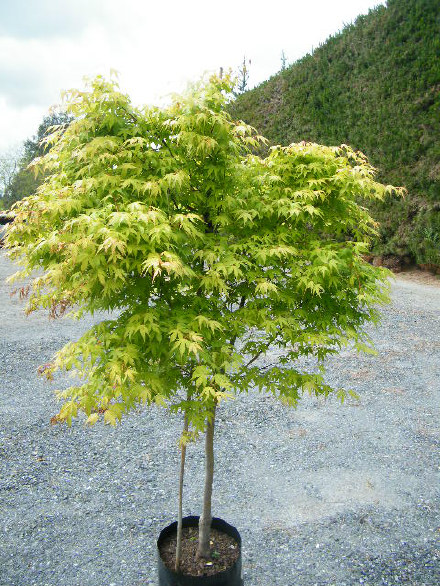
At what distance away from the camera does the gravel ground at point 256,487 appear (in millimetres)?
3416

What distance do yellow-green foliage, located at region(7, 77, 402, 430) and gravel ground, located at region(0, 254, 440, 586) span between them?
1.42m

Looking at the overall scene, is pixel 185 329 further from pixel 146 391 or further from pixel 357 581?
pixel 357 581

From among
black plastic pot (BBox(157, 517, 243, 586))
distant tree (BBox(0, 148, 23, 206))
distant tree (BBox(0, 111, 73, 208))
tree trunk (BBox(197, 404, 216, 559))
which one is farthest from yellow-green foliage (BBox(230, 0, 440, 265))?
distant tree (BBox(0, 148, 23, 206))

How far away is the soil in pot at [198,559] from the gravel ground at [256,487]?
273 mm

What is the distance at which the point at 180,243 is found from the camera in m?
2.49

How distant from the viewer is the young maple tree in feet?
7.59

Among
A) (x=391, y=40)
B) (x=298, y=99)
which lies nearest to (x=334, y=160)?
(x=391, y=40)

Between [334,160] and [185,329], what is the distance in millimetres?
1478

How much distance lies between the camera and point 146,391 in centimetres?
230

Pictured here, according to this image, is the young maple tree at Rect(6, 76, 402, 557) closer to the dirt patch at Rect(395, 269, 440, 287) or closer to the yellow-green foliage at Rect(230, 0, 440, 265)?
the yellow-green foliage at Rect(230, 0, 440, 265)

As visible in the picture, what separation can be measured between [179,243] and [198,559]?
2.21m

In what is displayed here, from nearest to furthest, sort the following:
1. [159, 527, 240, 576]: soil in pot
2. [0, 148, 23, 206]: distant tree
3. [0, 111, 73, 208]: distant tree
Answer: [159, 527, 240, 576]: soil in pot < [0, 111, 73, 208]: distant tree < [0, 148, 23, 206]: distant tree

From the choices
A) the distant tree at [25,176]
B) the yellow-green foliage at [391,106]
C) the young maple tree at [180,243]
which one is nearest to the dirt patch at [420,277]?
the yellow-green foliage at [391,106]

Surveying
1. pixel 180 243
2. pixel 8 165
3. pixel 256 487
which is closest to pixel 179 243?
pixel 180 243
